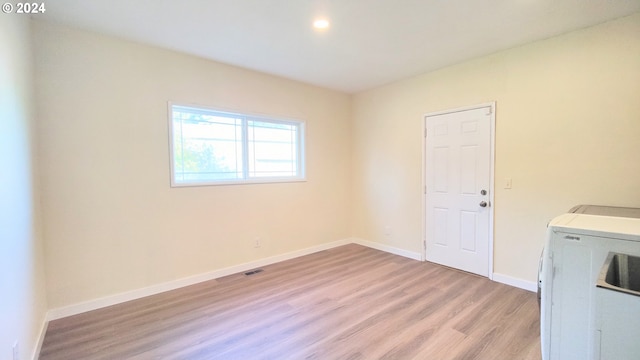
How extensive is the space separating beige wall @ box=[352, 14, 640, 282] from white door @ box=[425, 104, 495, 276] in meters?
0.12

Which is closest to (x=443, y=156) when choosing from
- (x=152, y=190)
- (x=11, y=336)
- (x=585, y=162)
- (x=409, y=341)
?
(x=585, y=162)

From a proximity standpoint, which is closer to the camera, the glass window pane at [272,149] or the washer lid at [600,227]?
the washer lid at [600,227]

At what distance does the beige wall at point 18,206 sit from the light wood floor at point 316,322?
0.44m

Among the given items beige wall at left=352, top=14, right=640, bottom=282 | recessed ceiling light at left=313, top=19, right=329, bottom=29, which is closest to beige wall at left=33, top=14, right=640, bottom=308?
beige wall at left=352, top=14, right=640, bottom=282

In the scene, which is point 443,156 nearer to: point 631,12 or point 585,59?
point 585,59

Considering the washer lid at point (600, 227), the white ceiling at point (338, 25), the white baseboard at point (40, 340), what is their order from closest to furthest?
the washer lid at point (600, 227)
the white baseboard at point (40, 340)
the white ceiling at point (338, 25)

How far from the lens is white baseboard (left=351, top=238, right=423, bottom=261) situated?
417 cm

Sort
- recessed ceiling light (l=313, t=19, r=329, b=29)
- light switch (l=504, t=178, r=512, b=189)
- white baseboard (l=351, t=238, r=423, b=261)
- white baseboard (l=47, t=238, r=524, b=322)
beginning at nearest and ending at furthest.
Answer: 1. recessed ceiling light (l=313, t=19, r=329, b=29)
2. white baseboard (l=47, t=238, r=524, b=322)
3. light switch (l=504, t=178, r=512, b=189)
4. white baseboard (l=351, t=238, r=423, b=261)

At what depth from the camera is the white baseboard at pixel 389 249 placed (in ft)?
13.7

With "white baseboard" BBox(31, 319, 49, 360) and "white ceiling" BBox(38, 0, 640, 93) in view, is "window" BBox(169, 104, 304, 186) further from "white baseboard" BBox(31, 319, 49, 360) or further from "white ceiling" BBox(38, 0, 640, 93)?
"white baseboard" BBox(31, 319, 49, 360)

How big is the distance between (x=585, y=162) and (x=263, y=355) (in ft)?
11.0

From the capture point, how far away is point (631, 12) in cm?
243

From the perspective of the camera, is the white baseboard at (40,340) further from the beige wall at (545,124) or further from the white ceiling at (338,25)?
the beige wall at (545,124)

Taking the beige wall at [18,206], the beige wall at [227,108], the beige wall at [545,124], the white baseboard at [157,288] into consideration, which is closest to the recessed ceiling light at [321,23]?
the beige wall at [227,108]
